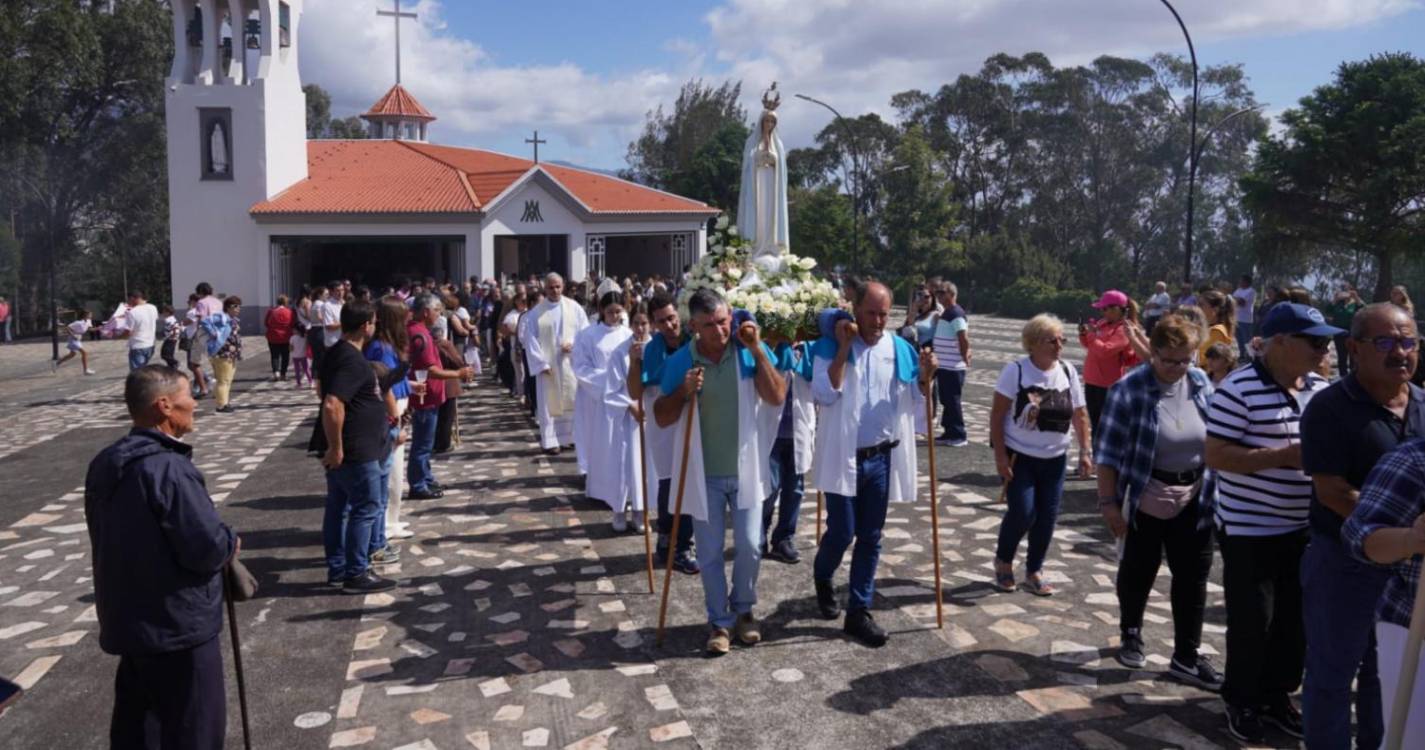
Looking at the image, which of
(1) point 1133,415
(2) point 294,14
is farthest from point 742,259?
(2) point 294,14

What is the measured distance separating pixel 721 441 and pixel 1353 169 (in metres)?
33.7

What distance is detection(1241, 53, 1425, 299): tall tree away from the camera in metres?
31.2

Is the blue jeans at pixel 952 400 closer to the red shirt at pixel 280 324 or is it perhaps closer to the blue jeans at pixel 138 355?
the blue jeans at pixel 138 355

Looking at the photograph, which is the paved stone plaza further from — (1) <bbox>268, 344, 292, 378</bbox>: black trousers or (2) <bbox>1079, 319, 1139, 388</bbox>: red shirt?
(1) <bbox>268, 344, 292, 378</bbox>: black trousers

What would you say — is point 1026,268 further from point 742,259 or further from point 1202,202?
point 742,259

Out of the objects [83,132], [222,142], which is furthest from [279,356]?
[83,132]

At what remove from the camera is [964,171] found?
5969 cm

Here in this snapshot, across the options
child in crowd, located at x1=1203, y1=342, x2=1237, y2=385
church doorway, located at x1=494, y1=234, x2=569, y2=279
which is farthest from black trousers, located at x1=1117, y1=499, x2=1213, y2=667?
church doorway, located at x1=494, y1=234, x2=569, y2=279

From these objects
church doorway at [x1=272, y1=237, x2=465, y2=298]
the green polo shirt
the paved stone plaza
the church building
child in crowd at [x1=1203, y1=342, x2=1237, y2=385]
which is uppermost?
the church building

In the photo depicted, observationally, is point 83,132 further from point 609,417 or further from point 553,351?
point 609,417

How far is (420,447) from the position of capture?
927 cm

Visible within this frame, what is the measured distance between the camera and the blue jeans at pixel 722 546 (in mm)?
5500

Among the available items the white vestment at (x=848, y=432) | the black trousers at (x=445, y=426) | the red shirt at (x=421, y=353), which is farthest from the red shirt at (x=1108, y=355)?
the black trousers at (x=445, y=426)

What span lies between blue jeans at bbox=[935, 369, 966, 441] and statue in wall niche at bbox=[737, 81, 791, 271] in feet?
15.3
